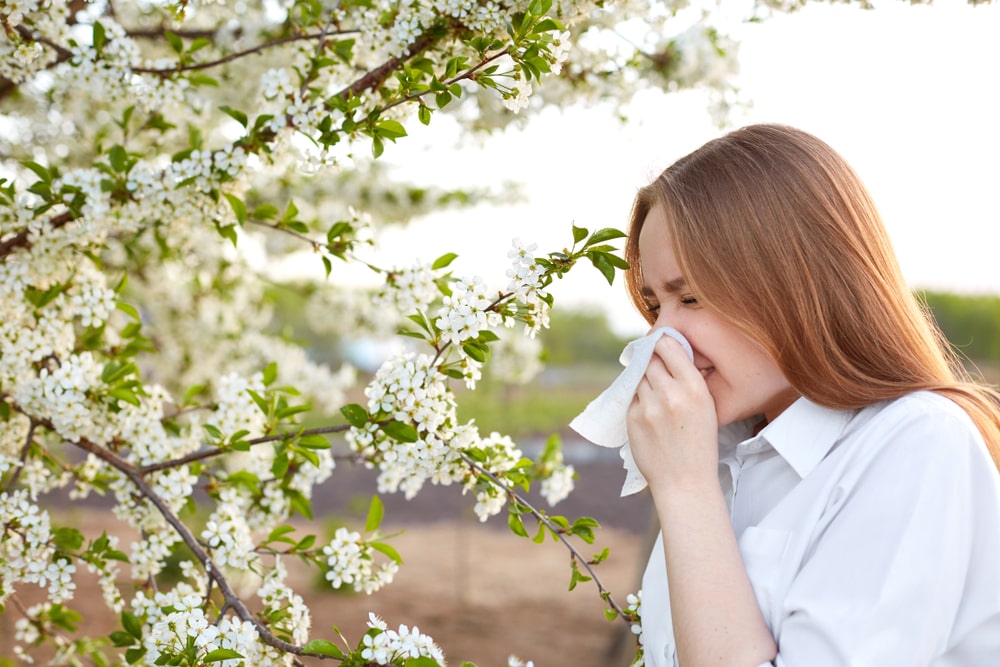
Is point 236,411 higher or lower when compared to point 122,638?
higher

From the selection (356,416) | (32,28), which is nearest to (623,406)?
(356,416)

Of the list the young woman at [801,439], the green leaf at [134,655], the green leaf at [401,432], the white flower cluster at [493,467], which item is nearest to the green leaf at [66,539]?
the green leaf at [134,655]

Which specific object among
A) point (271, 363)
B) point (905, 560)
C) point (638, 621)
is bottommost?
point (905, 560)

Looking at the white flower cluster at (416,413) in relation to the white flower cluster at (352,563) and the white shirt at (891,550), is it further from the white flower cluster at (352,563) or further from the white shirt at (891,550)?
the white shirt at (891,550)

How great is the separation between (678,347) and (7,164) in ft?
9.10

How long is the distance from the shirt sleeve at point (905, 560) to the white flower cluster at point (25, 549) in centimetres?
142

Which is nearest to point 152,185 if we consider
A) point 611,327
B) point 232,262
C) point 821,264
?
point 821,264

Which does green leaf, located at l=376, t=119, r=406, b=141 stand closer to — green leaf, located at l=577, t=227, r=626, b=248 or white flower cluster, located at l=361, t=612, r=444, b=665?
green leaf, located at l=577, t=227, r=626, b=248

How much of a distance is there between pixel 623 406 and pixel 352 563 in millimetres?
680

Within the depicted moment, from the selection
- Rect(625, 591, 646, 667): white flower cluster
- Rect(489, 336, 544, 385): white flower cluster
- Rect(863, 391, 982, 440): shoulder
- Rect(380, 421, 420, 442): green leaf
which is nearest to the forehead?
Rect(863, 391, 982, 440): shoulder

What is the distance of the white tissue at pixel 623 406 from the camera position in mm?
1462

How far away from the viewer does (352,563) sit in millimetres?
1774

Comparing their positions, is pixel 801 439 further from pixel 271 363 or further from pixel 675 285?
pixel 271 363

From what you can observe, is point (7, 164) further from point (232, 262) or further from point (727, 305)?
point (727, 305)
